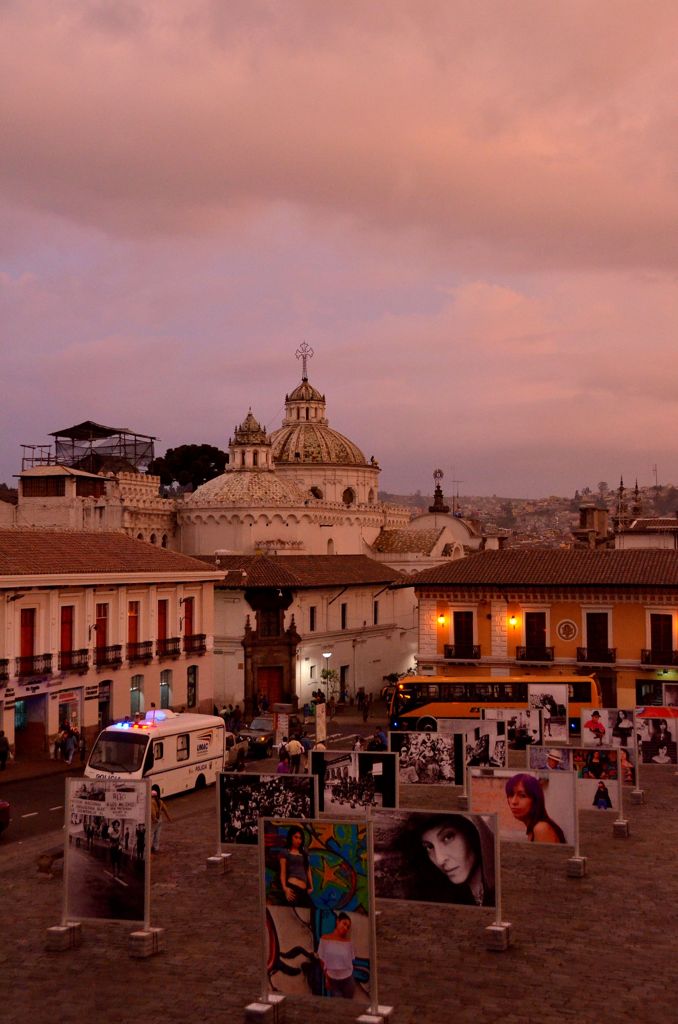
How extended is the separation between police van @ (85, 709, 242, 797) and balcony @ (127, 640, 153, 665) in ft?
40.5

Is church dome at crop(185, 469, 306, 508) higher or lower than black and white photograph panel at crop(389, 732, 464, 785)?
higher

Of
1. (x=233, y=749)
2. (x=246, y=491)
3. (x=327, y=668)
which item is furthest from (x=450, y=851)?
(x=246, y=491)

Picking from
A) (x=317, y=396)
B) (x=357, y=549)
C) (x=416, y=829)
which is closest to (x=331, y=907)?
(x=416, y=829)

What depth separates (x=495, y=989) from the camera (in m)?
16.1

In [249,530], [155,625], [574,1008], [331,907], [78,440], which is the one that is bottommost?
[574,1008]

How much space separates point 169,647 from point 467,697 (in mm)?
13209

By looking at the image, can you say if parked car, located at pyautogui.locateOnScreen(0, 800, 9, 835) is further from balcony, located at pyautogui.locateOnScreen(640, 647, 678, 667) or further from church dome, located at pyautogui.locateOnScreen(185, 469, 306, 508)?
church dome, located at pyautogui.locateOnScreen(185, 469, 306, 508)

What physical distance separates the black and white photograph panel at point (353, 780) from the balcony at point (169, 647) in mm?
24058

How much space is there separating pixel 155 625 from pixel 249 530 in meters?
23.4

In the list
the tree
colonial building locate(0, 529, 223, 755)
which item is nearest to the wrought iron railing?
colonial building locate(0, 529, 223, 755)

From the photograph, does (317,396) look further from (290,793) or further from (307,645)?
(290,793)

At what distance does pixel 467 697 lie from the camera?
4212 cm

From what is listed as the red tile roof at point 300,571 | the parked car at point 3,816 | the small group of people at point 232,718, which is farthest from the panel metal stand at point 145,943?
the red tile roof at point 300,571

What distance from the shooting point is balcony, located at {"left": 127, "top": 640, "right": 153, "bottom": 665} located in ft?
150
